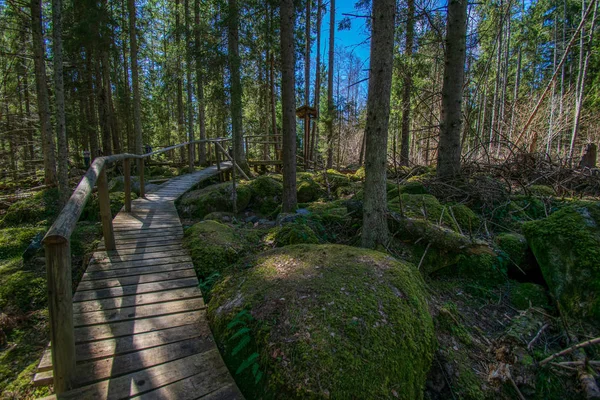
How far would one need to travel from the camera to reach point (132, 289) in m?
2.90

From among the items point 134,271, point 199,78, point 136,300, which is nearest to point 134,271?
point 134,271

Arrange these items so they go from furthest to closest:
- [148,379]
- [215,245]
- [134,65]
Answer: [134,65], [215,245], [148,379]

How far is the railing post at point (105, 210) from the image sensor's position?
355cm

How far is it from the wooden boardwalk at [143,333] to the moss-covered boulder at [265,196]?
420 centimetres

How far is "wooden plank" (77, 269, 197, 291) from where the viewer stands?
115 inches

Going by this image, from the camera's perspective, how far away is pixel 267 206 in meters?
8.09

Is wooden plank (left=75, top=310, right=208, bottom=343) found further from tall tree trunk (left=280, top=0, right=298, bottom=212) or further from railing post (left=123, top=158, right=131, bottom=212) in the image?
tall tree trunk (left=280, top=0, right=298, bottom=212)

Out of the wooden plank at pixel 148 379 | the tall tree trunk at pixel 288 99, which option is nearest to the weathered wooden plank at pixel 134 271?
the wooden plank at pixel 148 379

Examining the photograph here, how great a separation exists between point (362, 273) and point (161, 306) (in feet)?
6.17

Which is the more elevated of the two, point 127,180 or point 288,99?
point 288,99

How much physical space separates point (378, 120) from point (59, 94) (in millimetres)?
7721

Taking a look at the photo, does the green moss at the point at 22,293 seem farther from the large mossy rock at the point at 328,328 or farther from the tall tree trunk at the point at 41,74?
the tall tree trunk at the point at 41,74

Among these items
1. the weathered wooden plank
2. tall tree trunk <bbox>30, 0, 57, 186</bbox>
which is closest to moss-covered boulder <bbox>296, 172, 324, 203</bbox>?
the weathered wooden plank

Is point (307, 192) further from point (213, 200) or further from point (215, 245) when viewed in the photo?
point (215, 245)
